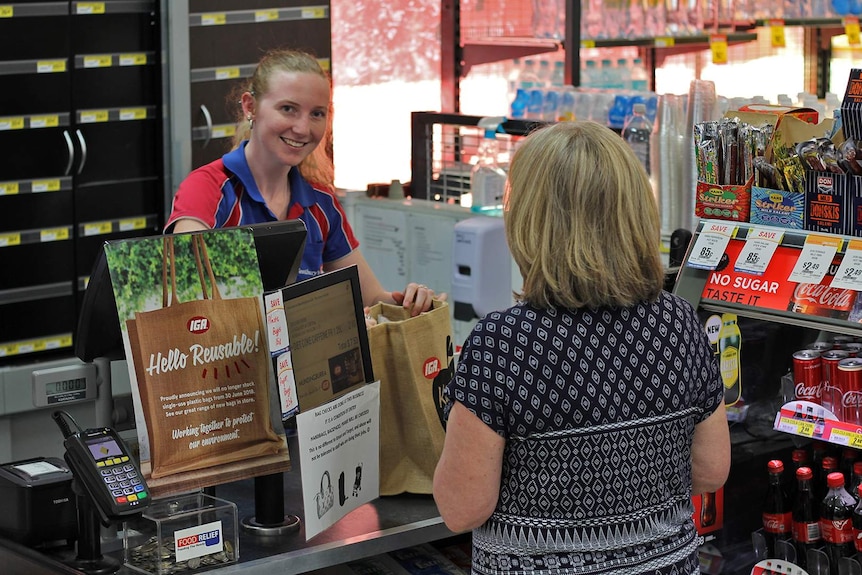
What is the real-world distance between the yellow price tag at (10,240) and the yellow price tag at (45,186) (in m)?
0.20

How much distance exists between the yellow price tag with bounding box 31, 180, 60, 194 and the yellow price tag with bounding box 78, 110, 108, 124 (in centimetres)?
28

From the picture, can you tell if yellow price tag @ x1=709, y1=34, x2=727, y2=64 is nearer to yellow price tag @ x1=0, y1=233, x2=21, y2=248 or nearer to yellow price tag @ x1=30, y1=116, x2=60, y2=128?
yellow price tag @ x1=30, y1=116, x2=60, y2=128

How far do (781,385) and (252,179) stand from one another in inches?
52.4

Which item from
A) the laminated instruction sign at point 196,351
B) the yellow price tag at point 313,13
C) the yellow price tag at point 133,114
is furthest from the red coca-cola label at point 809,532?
the yellow price tag at point 313,13

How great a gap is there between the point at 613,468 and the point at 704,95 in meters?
1.82

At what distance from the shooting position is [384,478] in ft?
7.47

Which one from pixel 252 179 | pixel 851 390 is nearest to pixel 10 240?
pixel 252 179

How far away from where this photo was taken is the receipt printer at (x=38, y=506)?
197 centimetres

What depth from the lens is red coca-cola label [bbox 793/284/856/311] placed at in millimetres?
2287

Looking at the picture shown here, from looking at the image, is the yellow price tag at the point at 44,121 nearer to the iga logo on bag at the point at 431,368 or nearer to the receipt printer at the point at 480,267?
the receipt printer at the point at 480,267

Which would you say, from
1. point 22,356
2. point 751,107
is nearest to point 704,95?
point 751,107

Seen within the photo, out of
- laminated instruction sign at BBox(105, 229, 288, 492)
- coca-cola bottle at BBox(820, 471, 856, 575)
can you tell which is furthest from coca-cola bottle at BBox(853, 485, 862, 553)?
laminated instruction sign at BBox(105, 229, 288, 492)

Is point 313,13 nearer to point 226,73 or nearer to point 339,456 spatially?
point 226,73

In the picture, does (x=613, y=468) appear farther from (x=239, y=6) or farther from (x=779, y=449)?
(x=239, y=6)
